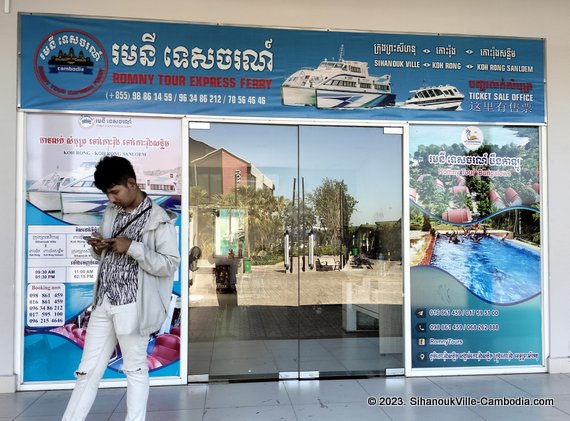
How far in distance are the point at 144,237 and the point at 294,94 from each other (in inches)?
91.9

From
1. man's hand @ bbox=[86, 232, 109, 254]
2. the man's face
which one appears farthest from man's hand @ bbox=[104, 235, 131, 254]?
the man's face

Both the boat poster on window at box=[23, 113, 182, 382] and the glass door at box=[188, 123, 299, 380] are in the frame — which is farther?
the glass door at box=[188, 123, 299, 380]

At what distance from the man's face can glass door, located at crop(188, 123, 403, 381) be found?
5.13ft

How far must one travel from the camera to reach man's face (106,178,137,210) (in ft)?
9.52

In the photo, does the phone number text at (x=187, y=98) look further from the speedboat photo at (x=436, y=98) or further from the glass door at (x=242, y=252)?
the speedboat photo at (x=436, y=98)

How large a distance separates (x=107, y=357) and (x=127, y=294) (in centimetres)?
45

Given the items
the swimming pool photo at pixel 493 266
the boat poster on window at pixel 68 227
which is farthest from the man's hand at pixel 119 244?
the swimming pool photo at pixel 493 266

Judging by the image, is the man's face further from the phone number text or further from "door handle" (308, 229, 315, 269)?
"door handle" (308, 229, 315, 269)

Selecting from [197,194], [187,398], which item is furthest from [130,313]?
[197,194]

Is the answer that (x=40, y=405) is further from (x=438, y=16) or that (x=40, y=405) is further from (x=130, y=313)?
(x=438, y=16)

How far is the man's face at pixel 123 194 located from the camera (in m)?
2.90

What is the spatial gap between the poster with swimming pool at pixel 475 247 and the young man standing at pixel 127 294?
275 cm

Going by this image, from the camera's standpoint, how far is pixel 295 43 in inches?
181

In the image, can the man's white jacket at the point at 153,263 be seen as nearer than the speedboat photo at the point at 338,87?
Yes
